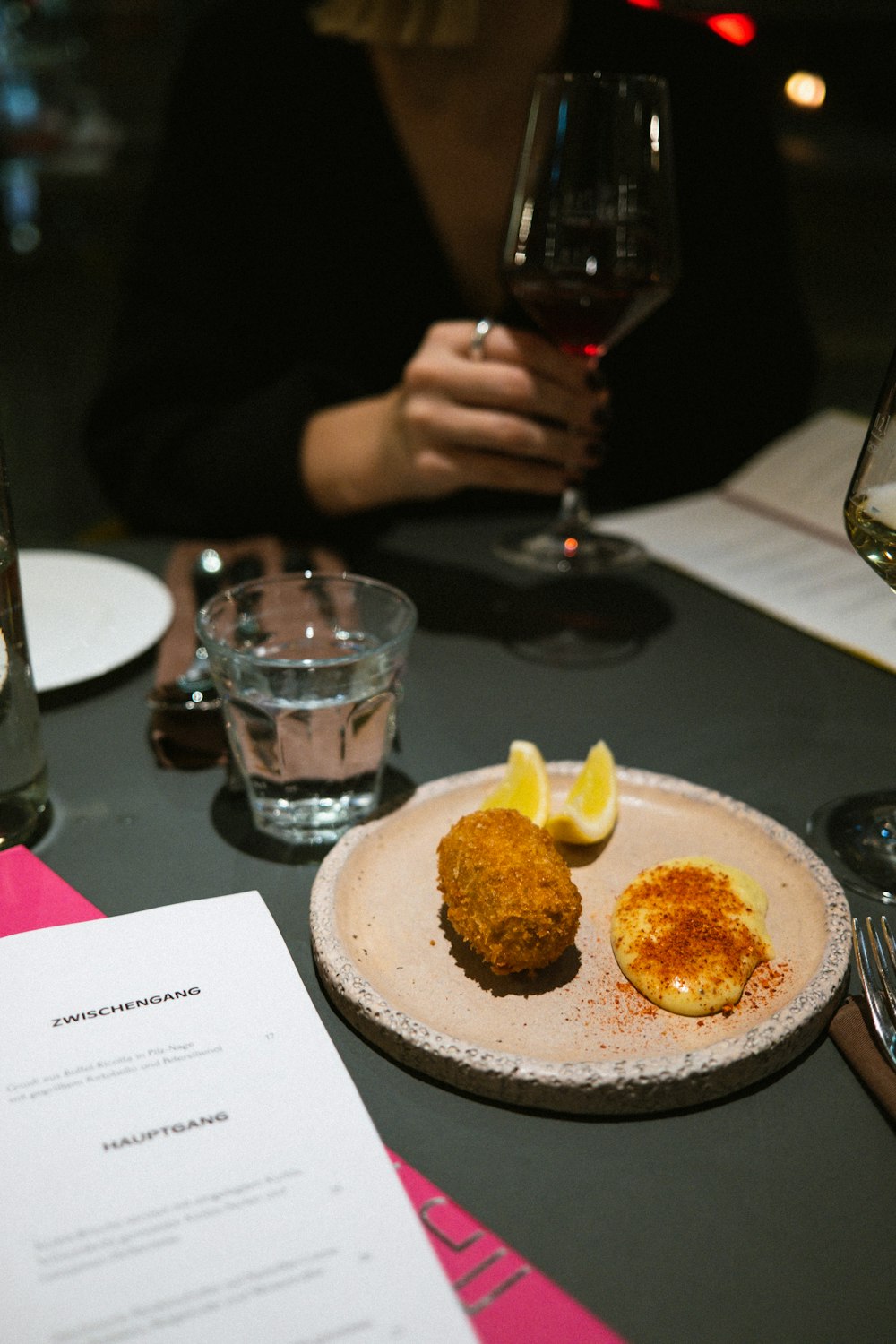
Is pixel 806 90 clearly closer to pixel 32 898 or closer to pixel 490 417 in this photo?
pixel 490 417

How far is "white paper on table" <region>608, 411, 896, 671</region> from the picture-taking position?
3.78ft

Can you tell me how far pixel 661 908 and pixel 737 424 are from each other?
1383 mm

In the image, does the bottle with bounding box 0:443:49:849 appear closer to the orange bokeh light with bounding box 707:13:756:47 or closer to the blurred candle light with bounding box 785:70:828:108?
the orange bokeh light with bounding box 707:13:756:47

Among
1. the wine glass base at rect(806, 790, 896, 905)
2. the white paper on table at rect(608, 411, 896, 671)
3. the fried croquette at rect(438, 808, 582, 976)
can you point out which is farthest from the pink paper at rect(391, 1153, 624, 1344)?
the white paper on table at rect(608, 411, 896, 671)

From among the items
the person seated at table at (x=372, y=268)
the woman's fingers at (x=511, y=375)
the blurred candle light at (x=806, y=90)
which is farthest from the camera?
the blurred candle light at (x=806, y=90)

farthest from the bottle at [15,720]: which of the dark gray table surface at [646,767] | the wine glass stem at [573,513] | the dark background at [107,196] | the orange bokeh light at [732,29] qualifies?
→ the dark background at [107,196]

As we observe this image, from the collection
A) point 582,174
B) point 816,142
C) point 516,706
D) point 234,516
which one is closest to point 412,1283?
point 516,706

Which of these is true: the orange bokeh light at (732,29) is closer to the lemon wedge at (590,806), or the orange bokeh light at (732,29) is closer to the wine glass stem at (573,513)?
the wine glass stem at (573,513)

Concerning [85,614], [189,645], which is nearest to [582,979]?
[189,645]

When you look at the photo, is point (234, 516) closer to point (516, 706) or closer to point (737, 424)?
point (516, 706)

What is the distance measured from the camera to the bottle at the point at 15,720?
712 millimetres

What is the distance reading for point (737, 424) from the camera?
184cm

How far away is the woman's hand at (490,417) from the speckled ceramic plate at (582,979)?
0.53 metres

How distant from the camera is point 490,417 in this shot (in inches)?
45.6
